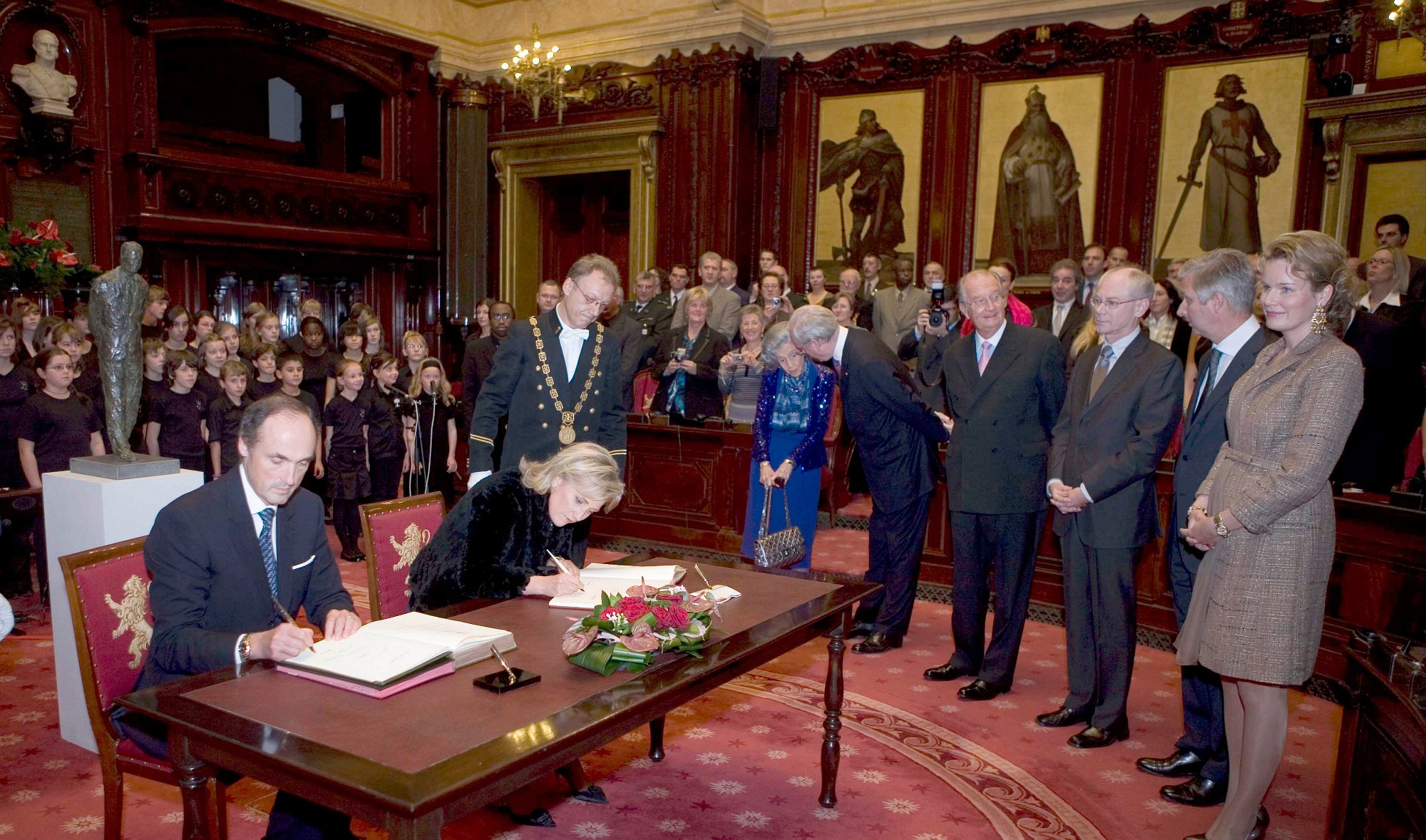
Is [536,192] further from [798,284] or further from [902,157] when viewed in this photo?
[902,157]

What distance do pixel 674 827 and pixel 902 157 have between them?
827 centimetres

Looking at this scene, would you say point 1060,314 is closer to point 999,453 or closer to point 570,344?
point 999,453

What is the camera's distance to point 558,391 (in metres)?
3.84

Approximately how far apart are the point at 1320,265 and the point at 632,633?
200cm

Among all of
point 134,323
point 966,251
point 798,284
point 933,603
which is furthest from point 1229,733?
point 798,284

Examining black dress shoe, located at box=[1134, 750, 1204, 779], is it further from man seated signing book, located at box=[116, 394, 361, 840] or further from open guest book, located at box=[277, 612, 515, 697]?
man seated signing book, located at box=[116, 394, 361, 840]

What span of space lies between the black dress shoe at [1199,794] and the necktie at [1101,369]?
1342 millimetres

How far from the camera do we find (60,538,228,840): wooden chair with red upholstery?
2.36 metres

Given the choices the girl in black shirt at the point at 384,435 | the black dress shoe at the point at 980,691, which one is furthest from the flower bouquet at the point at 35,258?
the black dress shoe at the point at 980,691

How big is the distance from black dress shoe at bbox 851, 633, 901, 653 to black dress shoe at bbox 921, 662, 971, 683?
1.23 feet

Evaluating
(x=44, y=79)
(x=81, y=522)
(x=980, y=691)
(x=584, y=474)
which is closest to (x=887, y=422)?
(x=980, y=691)

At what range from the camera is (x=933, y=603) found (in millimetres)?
5566

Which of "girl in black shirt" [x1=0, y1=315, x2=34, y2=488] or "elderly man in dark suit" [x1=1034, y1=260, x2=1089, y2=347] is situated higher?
"elderly man in dark suit" [x1=1034, y1=260, x2=1089, y2=347]

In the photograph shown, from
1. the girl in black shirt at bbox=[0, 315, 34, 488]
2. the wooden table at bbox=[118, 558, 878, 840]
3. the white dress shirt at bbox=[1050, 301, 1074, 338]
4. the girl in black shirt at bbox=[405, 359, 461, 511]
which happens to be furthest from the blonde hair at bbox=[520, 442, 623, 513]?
the white dress shirt at bbox=[1050, 301, 1074, 338]
